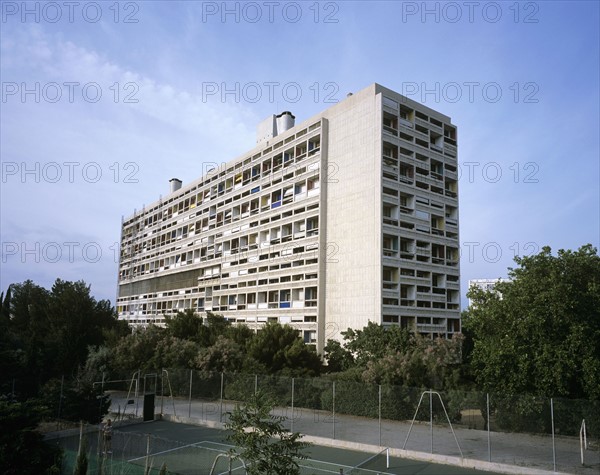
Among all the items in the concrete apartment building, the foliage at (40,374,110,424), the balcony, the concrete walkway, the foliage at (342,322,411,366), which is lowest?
the concrete walkway

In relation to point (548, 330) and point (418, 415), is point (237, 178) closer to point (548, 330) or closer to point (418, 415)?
point (418, 415)

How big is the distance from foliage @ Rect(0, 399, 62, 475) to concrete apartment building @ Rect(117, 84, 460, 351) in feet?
78.1

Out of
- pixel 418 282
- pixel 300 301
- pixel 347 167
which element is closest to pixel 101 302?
pixel 300 301

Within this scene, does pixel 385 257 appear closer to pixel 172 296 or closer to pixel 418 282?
pixel 418 282

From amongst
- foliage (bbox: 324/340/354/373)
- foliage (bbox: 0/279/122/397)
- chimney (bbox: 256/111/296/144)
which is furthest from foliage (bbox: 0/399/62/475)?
chimney (bbox: 256/111/296/144)

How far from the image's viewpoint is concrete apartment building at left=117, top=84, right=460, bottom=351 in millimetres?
36812

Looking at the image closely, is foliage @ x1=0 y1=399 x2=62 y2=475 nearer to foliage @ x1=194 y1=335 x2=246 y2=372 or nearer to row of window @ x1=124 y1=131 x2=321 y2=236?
foliage @ x1=194 y1=335 x2=246 y2=372

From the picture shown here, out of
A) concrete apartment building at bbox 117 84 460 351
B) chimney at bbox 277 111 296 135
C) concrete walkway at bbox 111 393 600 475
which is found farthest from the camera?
chimney at bbox 277 111 296 135

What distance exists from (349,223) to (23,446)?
27.8 meters

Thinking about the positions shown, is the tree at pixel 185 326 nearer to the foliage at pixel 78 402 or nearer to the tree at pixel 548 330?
the foliage at pixel 78 402

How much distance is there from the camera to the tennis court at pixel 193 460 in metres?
14.8

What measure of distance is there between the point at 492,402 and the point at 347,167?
23.0 meters

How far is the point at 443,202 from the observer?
41.1 meters

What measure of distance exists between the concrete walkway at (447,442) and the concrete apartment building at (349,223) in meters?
11.2
